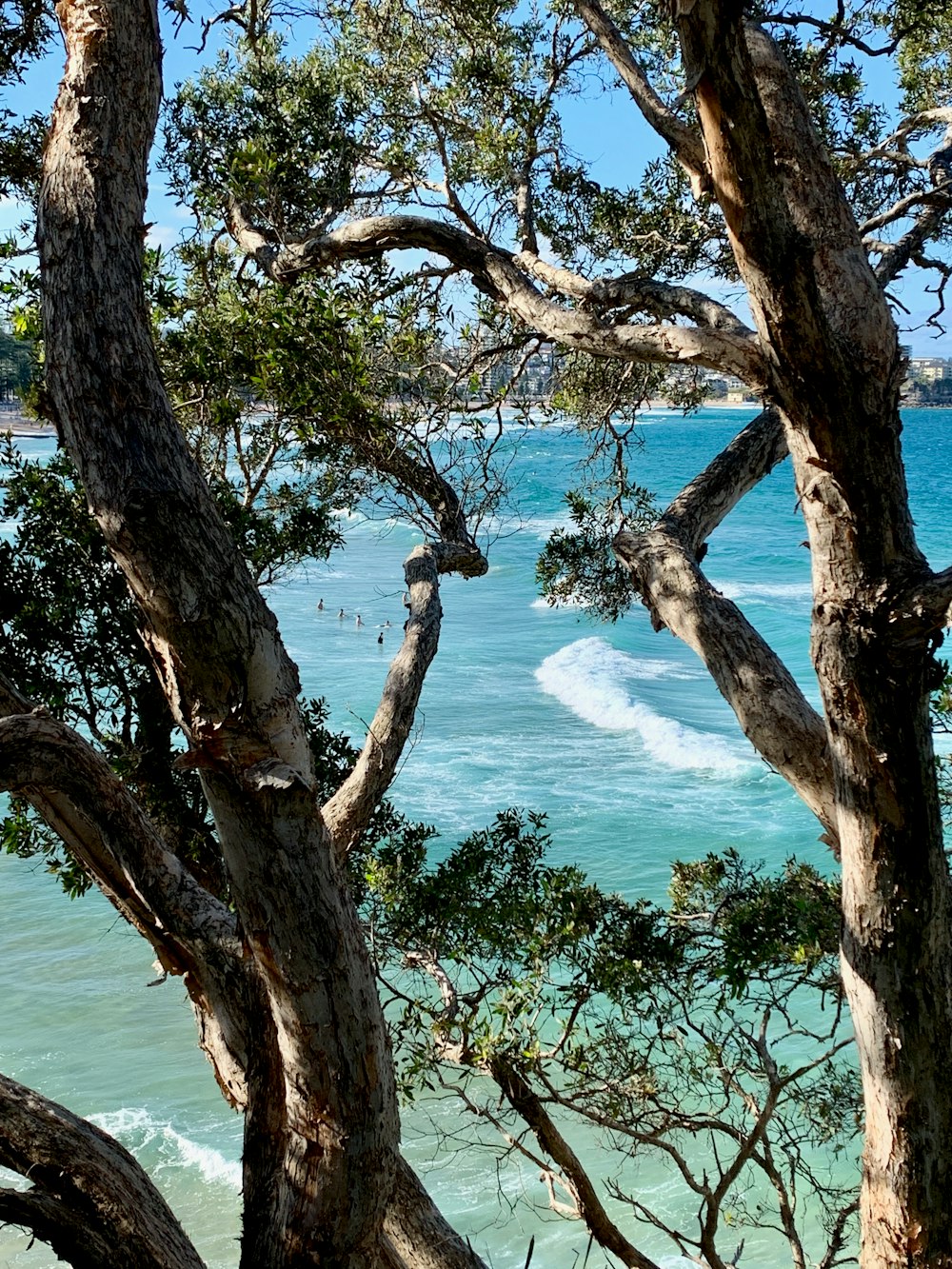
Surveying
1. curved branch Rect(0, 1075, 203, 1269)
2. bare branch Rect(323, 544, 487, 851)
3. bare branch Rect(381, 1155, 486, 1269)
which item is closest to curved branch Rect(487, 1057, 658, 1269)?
bare branch Rect(381, 1155, 486, 1269)

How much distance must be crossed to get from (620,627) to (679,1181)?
68.4 feet

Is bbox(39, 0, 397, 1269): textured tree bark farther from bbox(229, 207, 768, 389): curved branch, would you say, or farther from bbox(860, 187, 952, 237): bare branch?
bbox(860, 187, 952, 237): bare branch

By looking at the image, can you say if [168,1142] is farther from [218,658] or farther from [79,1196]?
[218,658]

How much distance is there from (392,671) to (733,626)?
1210mm

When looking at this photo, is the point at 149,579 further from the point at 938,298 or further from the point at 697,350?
the point at 938,298

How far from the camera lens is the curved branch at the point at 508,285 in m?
3.46

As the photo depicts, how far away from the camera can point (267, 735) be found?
242 cm

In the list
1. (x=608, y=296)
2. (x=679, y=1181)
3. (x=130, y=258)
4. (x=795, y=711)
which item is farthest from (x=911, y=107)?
(x=679, y=1181)

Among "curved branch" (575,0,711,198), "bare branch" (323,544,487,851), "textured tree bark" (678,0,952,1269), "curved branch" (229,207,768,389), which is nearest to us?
"textured tree bark" (678,0,952,1269)

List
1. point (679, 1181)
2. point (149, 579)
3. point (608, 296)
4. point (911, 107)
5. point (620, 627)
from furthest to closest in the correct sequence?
point (620, 627)
point (679, 1181)
point (911, 107)
point (608, 296)
point (149, 579)

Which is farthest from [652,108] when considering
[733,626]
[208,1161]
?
[208,1161]

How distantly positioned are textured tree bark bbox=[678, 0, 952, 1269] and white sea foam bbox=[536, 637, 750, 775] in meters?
15.4

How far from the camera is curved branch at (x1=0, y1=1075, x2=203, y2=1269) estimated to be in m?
2.46

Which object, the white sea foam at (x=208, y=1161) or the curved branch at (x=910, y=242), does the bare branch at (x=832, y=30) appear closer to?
the curved branch at (x=910, y=242)
